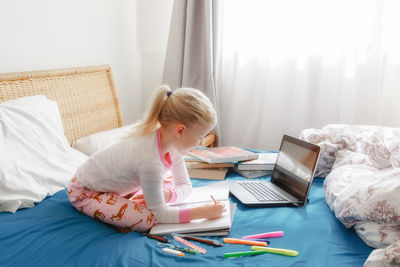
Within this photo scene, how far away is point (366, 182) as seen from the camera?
130 cm

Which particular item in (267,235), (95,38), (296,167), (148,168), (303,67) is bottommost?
(267,235)

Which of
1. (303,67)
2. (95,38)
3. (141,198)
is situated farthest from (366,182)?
(95,38)

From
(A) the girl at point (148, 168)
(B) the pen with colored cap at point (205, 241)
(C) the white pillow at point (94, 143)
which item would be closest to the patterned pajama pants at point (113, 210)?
(A) the girl at point (148, 168)

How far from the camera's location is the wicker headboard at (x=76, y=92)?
1803mm

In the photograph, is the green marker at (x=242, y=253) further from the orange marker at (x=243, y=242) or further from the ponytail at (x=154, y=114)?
the ponytail at (x=154, y=114)

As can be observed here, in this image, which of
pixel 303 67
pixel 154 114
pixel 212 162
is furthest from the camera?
pixel 303 67

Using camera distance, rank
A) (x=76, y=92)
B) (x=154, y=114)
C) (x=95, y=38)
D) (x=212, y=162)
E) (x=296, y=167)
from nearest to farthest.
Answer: (x=154, y=114), (x=296, y=167), (x=212, y=162), (x=76, y=92), (x=95, y=38)

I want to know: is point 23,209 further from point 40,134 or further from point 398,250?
point 398,250

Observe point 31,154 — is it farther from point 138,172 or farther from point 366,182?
point 366,182

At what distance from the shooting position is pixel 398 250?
3.23ft

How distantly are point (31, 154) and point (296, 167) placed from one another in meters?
1.08

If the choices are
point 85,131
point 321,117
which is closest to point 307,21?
point 321,117

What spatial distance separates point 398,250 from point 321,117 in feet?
5.81

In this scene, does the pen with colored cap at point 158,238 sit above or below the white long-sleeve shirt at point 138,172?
below
